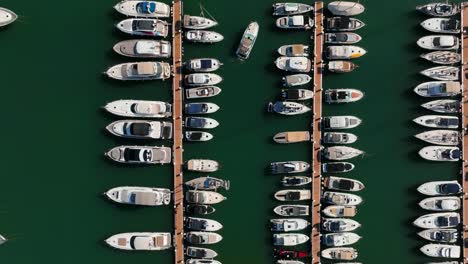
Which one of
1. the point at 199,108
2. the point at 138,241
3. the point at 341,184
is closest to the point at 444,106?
the point at 341,184

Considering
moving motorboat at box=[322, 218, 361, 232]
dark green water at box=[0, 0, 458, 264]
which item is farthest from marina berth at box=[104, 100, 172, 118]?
moving motorboat at box=[322, 218, 361, 232]

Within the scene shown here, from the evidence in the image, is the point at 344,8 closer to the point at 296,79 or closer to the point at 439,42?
the point at 296,79

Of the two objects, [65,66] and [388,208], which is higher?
[65,66]

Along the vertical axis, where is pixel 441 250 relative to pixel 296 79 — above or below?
below

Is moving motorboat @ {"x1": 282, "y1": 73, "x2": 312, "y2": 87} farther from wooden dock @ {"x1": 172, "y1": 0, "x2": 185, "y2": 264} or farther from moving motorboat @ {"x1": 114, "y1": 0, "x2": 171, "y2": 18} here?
moving motorboat @ {"x1": 114, "y1": 0, "x2": 171, "y2": 18}

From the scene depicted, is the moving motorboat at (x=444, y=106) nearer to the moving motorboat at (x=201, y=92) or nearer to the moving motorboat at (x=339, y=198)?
the moving motorboat at (x=339, y=198)

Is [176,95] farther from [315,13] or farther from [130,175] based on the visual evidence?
[315,13]

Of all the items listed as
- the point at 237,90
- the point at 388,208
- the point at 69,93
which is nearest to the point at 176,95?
the point at 237,90
